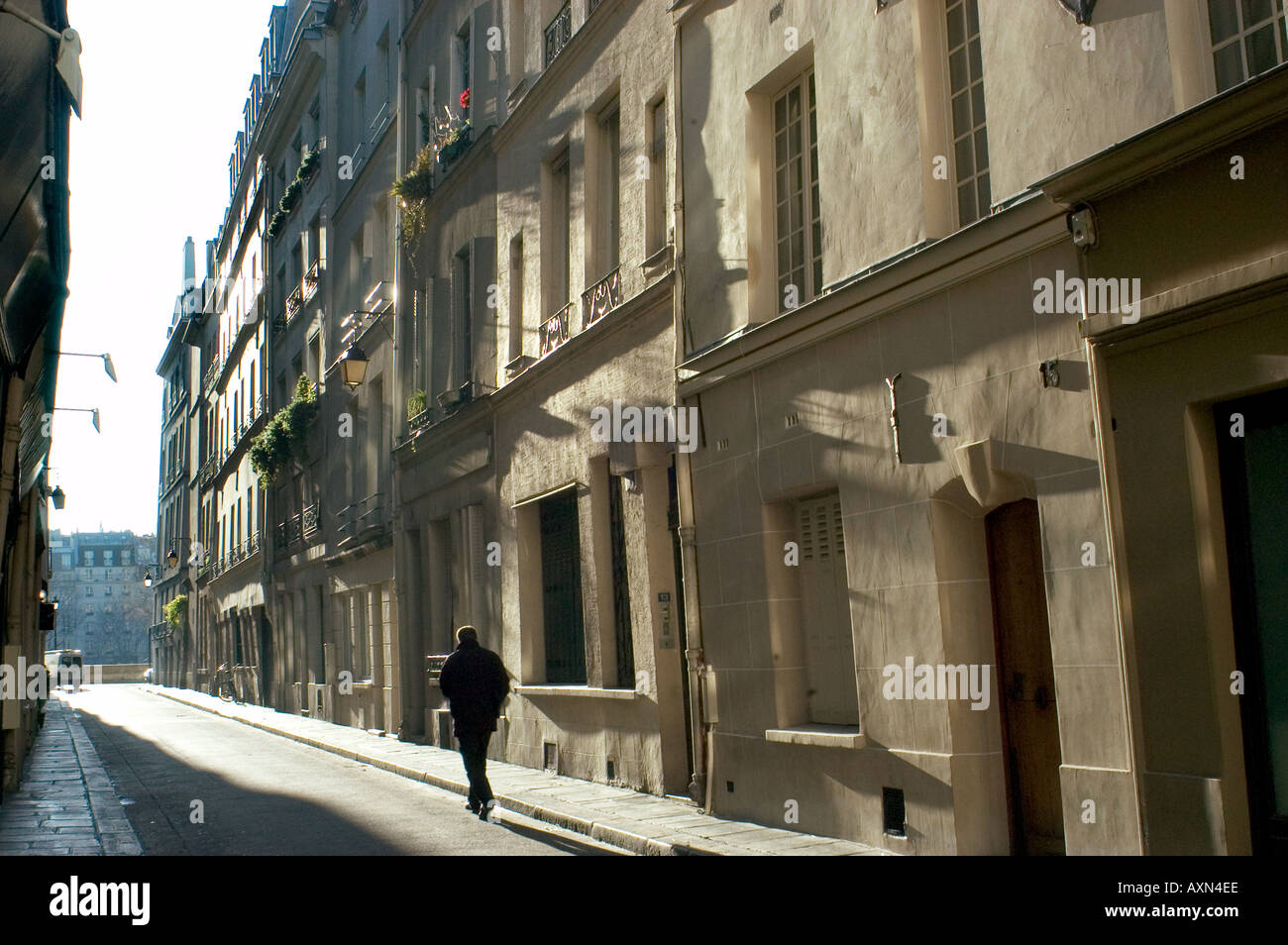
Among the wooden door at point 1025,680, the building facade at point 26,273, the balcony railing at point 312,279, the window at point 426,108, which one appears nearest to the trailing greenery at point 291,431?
the balcony railing at point 312,279

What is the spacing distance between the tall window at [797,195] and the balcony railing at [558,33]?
5.43m

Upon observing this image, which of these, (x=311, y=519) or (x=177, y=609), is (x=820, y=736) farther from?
(x=177, y=609)

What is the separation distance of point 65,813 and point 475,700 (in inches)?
170

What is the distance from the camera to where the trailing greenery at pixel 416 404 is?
69.5 ft

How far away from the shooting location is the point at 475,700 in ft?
40.4

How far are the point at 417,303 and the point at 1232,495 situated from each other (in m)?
16.9

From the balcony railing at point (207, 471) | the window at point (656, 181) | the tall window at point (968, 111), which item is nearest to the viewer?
the tall window at point (968, 111)

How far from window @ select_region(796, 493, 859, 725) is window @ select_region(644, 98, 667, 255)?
3945 mm

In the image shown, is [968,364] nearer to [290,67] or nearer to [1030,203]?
[1030,203]

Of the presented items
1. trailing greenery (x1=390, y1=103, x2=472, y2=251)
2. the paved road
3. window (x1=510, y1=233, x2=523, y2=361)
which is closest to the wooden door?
the paved road

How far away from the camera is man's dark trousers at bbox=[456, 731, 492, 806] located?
1202 centimetres

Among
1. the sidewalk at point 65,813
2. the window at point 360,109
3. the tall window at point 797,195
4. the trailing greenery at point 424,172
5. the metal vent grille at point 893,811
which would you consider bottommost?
the sidewalk at point 65,813

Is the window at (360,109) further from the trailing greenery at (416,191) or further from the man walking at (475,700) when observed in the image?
the man walking at (475,700)

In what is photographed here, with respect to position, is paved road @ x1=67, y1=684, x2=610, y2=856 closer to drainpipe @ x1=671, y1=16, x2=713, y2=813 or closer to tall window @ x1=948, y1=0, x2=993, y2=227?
drainpipe @ x1=671, y1=16, x2=713, y2=813
